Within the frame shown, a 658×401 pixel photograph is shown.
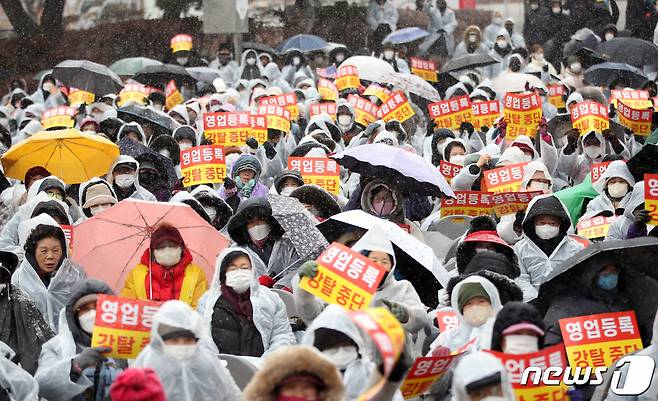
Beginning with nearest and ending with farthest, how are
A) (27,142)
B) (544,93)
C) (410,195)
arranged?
1. (410,195)
2. (27,142)
3. (544,93)

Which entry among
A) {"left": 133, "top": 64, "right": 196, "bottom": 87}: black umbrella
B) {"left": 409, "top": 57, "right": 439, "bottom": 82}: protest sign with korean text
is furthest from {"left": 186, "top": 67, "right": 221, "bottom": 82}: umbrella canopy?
{"left": 409, "top": 57, "right": 439, "bottom": 82}: protest sign with korean text

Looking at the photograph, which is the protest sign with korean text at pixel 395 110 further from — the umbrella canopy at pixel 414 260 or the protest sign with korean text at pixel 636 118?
the umbrella canopy at pixel 414 260

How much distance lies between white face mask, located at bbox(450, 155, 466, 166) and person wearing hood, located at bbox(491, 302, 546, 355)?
21.6 ft

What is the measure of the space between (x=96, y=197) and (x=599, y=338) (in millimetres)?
4635

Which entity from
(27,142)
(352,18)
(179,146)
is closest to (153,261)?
(27,142)

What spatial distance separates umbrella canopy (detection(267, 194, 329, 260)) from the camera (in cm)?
952

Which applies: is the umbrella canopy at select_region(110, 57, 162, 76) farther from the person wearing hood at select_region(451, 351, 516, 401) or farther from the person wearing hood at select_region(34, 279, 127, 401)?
the person wearing hood at select_region(451, 351, 516, 401)

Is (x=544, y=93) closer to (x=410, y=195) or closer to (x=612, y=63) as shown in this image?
(x=612, y=63)

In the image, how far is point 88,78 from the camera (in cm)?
1858

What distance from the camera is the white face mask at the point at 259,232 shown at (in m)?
9.84

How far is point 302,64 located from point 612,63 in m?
5.58

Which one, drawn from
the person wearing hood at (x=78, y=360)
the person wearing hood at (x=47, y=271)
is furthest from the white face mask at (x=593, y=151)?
the person wearing hood at (x=78, y=360)

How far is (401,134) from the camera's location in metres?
15.1

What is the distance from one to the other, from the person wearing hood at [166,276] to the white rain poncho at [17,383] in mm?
1501
